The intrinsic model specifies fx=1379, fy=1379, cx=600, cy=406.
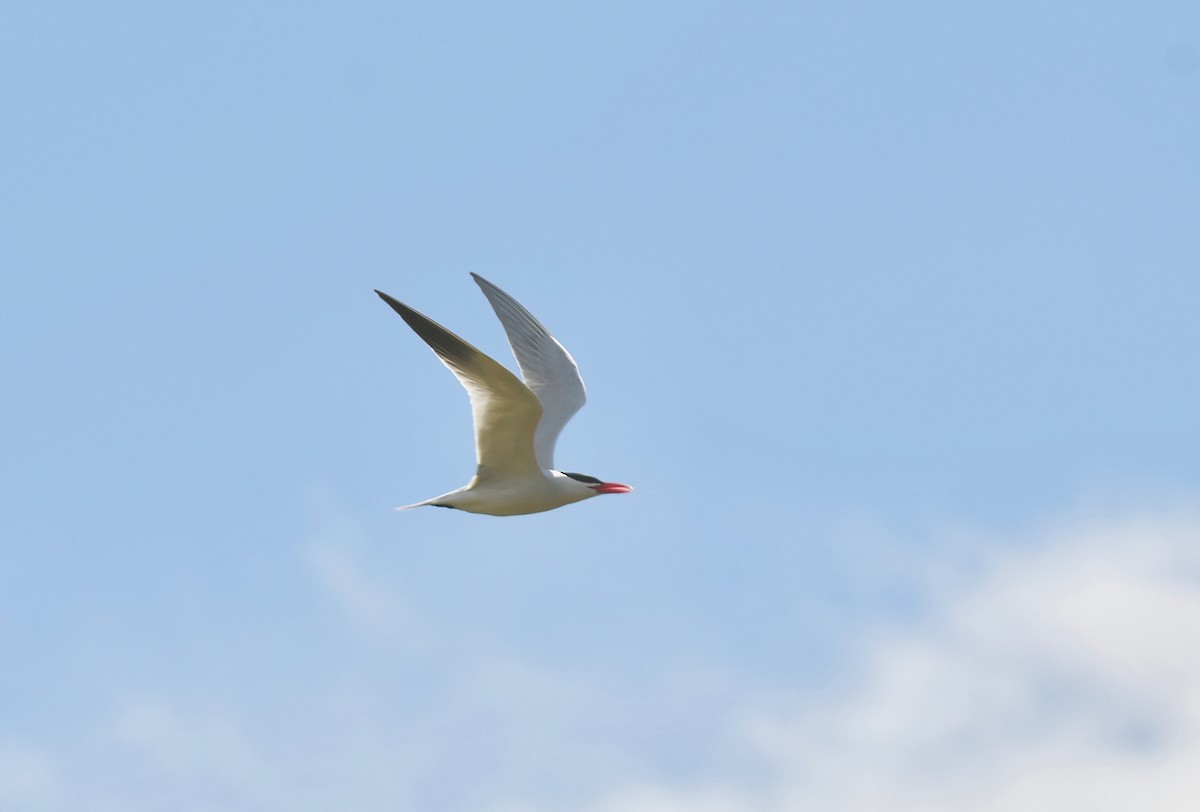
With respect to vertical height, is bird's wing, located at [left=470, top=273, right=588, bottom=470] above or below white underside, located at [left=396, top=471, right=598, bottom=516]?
above

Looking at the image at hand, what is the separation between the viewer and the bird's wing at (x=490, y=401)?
40.8ft

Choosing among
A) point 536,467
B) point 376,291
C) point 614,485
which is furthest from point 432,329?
point 614,485

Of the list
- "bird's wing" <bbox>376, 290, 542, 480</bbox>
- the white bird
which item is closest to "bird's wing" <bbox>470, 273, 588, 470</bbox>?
the white bird

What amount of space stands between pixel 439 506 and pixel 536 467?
3.44 feet

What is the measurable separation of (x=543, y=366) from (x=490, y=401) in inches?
66.9

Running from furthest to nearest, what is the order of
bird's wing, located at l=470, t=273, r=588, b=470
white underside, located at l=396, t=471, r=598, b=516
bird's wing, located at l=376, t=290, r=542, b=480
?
bird's wing, located at l=470, t=273, r=588, b=470, white underside, located at l=396, t=471, r=598, b=516, bird's wing, located at l=376, t=290, r=542, b=480

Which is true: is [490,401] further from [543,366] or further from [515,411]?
[543,366]

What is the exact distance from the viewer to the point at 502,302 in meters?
14.4

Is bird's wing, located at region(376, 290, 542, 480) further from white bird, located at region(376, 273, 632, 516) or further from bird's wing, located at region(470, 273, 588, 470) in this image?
bird's wing, located at region(470, 273, 588, 470)

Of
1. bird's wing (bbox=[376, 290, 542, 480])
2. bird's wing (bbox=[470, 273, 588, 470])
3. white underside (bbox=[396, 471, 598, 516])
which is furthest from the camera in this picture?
bird's wing (bbox=[470, 273, 588, 470])

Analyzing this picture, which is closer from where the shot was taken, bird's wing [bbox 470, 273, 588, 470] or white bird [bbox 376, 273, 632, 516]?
white bird [bbox 376, 273, 632, 516]

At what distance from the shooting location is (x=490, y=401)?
12.8 m

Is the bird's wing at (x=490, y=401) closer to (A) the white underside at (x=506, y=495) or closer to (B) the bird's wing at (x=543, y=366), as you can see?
(A) the white underside at (x=506, y=495)

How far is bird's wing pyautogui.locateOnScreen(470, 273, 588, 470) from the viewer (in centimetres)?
1430
